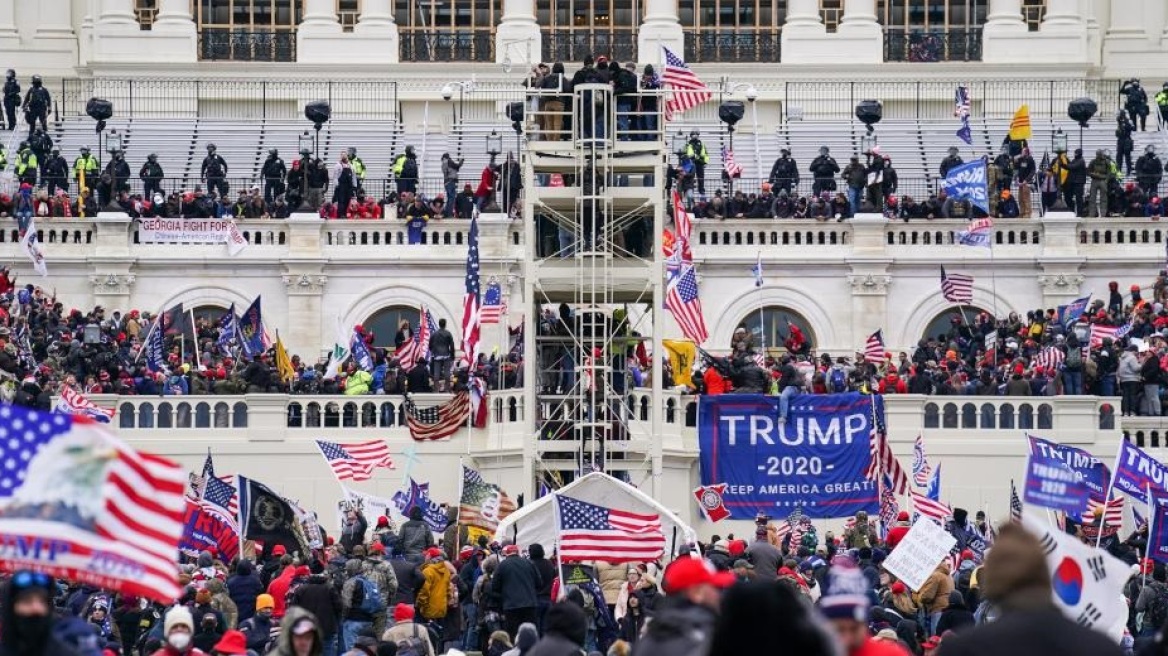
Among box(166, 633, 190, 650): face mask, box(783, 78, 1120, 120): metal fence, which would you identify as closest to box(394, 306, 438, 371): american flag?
box(783, 78, 1120, 120): metal fence

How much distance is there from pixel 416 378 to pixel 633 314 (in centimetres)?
453

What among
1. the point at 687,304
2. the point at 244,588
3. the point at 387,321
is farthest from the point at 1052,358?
the point at 244,588

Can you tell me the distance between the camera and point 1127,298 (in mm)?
57375

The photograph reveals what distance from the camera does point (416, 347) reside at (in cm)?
5172

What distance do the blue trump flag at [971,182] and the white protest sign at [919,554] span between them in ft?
82.4

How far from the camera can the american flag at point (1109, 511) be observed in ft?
129

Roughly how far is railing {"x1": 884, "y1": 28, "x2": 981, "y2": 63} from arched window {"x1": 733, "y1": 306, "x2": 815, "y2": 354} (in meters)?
16.8

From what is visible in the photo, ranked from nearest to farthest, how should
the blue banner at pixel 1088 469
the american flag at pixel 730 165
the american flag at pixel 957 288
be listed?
the blue banner at pixel 1088 469 → the american flag at pixel 957 288 → the american flag at pixel 730 165

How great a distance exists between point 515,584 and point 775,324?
27.0 m

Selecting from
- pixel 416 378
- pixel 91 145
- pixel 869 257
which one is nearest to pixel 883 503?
pixel 416 378

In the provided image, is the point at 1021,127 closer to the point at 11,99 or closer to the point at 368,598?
the point at 11,99

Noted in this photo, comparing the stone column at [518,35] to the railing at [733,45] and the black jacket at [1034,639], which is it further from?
the black jacket at [1034,639]

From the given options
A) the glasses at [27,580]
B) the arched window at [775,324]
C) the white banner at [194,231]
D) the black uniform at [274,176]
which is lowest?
the glasses at [27,580]

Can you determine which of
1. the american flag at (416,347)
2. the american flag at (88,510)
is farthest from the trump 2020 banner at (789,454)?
the american flag at (88,510)
